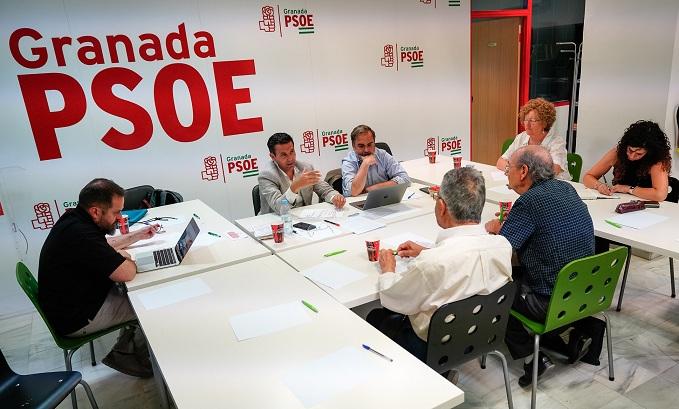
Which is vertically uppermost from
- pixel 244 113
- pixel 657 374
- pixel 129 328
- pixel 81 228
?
pixel 244 113

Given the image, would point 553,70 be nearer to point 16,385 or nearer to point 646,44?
point 646,44

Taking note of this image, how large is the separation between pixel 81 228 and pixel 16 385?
2.43 ft

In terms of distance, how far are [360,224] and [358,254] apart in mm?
490

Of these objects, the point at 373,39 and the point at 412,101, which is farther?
the point at 412,101

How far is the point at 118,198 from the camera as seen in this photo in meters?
2.46

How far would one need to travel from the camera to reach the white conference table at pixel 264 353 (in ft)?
4.72

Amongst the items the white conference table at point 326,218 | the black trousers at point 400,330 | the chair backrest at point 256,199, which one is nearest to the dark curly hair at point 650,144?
the white conference table at point 326,218

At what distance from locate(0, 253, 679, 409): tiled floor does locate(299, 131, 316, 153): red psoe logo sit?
2.59m

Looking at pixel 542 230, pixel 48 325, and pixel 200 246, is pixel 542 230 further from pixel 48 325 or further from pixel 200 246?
pixel 48 325

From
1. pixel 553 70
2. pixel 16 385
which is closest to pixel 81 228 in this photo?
pixel 16 385

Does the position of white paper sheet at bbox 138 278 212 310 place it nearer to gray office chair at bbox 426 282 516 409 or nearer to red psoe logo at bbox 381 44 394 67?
gray office chair at bbox 426 282 516 409

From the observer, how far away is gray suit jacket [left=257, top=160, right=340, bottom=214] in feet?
11.1

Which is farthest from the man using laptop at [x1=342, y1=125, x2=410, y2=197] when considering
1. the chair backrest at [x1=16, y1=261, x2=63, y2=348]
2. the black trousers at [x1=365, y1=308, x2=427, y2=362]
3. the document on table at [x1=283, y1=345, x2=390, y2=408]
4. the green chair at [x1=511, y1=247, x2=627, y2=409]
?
the chair backrest at [x1=16, y1=261, x2=63, y2=348]

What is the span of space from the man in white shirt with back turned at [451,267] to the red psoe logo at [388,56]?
3.57 metres
